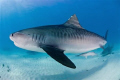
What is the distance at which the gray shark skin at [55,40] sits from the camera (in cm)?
364

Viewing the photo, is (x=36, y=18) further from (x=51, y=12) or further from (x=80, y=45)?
(x=80, y=45)

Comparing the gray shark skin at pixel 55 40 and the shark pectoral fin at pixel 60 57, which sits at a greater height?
the gray shark skin at pixel 55 40

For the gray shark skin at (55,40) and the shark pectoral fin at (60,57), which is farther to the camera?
the gray shark skin at (55,40)

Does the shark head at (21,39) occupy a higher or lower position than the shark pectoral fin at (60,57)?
higher

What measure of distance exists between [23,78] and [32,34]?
2997 mm

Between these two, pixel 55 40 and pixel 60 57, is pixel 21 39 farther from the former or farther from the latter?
pixel 60 57

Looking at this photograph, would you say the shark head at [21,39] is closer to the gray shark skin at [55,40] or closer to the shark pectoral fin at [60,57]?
the gray shark skin at [55,40]

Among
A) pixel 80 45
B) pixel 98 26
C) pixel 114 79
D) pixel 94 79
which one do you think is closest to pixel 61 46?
pixel 80 45

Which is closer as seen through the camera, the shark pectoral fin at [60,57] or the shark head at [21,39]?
the shark pectoral fin at [60,57]

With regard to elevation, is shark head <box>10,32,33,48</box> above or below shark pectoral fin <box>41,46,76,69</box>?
above

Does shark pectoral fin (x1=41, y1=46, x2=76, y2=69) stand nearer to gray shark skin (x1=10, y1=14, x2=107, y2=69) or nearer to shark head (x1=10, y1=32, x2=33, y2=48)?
gray shark skin (x1=10, y1=14, x2=107, y2=69)

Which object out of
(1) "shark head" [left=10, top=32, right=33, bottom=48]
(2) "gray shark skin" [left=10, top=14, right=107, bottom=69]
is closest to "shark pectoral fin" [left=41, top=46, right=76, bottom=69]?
(2) "gray shark skin" [left=10, top=14, right=107, bottom=69]

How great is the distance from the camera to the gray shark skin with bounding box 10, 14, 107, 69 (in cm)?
364

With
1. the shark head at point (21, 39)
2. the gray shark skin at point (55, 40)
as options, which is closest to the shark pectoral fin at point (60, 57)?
the gray shark skin at point (55, 40)
